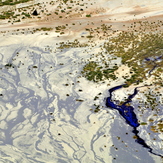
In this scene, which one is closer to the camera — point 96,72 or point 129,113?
point 129,113

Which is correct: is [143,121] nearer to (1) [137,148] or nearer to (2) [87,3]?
(1) [137,148]

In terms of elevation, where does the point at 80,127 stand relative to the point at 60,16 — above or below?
below

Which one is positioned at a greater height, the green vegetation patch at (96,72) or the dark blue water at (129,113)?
the green vegetation patch at (96,72)

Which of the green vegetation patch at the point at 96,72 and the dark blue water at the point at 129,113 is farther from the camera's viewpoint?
the green vegetation patch at the point at 96,72

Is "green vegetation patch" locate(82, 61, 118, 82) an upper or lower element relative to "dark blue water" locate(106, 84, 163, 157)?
upper

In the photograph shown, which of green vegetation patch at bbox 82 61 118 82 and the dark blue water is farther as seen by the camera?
green vegetation patch at bbox 82 61 118 82

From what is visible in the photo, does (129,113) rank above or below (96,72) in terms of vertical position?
below

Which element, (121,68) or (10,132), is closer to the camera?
(10,132)

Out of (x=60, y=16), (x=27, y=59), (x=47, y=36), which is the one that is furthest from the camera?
(x=60, y=16)

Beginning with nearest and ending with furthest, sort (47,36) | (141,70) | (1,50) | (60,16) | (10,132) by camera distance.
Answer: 1. (10,132)
2. (141,70)
3. (1,50)
4. (47,36)
5. (60,16)

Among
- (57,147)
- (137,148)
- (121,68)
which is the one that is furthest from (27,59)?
(137,148)
